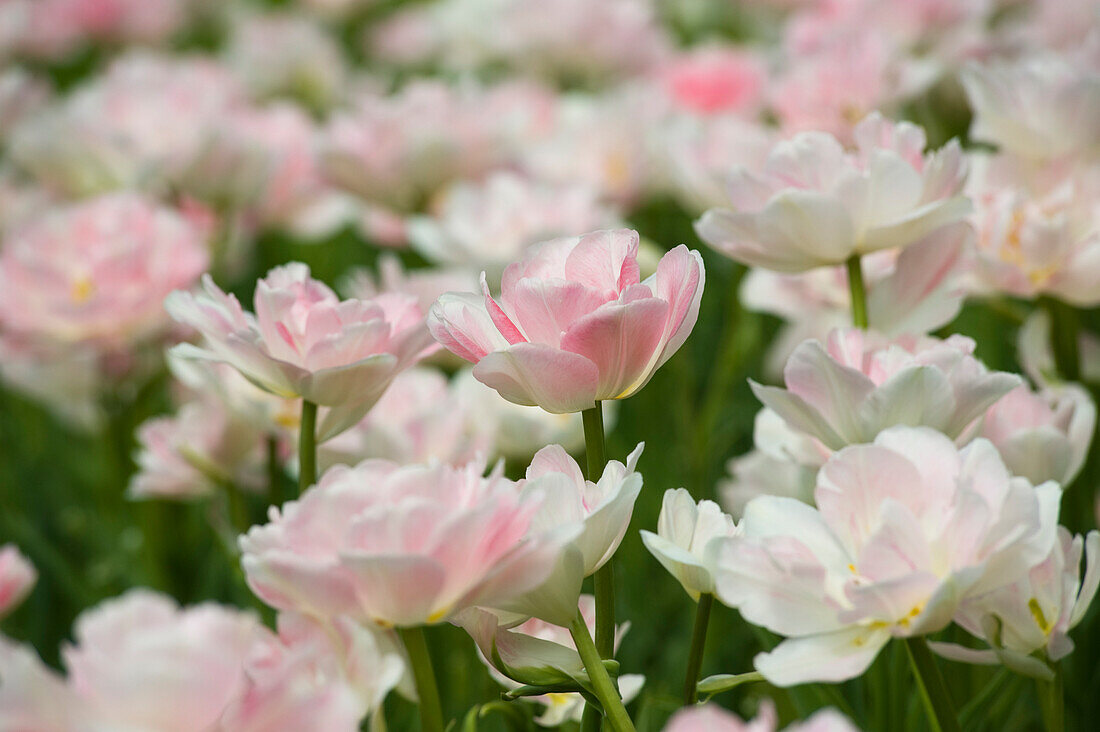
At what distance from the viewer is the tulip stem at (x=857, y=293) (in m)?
0.54

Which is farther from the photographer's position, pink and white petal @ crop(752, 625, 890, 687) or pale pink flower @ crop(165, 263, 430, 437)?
pale pink flower @ crop(165, 263, 430, 437)

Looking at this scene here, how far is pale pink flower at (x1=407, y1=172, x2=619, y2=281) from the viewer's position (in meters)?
0.99

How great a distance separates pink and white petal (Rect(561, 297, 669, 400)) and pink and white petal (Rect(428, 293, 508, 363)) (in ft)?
0.12

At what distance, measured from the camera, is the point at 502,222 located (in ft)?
3.40

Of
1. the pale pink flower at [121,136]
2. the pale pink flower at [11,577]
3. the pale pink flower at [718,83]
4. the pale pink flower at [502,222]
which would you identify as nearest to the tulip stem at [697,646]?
the pale pink flower at [11,577]

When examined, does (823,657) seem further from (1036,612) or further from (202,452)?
(202,452)

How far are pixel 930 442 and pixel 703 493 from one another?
2.10ft

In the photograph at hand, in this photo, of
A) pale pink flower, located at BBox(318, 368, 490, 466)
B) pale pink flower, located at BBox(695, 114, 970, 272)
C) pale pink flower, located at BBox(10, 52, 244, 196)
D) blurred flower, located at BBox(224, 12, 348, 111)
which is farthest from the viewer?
blurred flower, located at BBox(224, 12, 348, 111)

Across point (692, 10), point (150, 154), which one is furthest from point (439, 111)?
point (692, 10)

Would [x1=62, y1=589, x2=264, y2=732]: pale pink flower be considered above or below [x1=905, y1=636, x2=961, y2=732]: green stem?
above

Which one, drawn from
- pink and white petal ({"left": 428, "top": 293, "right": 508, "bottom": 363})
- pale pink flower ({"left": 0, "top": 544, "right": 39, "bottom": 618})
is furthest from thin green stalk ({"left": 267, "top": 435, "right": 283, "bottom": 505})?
pink and white petal ({"left": 428, "top": 293, "right": 508, "bottom": 363})

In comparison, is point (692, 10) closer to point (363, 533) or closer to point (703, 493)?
point (703, 493)

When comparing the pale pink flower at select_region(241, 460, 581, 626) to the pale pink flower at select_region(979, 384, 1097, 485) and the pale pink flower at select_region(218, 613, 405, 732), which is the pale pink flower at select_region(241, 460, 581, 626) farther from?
the pale pink flower at select_region(979, 384, 1097, 485)

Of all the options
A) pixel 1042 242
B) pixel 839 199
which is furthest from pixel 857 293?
pixel 1042 242
